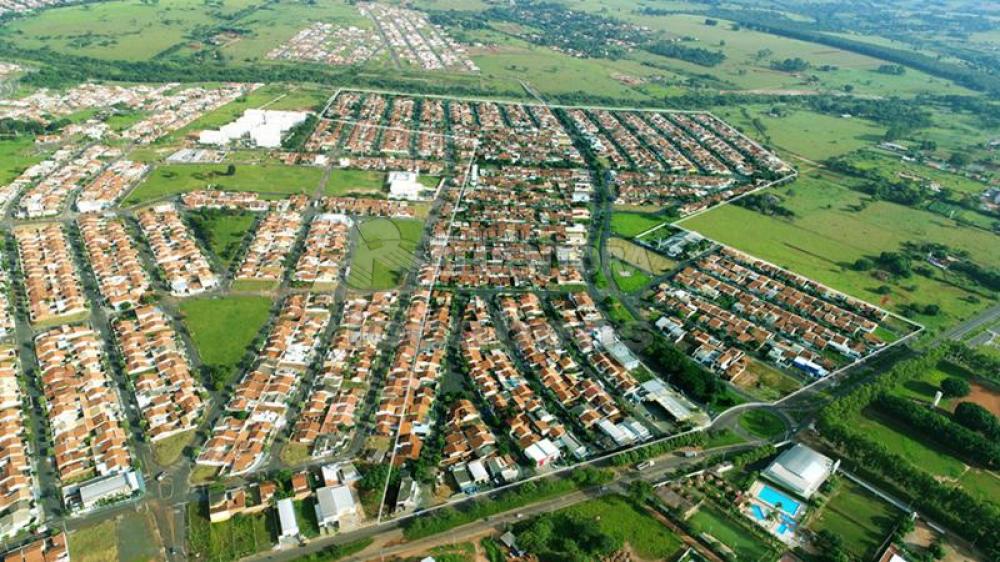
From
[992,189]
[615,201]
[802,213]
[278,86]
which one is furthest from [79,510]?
[992,189]

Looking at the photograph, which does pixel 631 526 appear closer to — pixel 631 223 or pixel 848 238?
pixel 631 223

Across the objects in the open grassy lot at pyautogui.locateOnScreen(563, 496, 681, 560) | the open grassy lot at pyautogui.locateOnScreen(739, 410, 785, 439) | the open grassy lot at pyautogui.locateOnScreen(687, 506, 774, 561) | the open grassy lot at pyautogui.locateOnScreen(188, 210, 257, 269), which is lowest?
the open grassy lot at pyautogui.locateOnScreen(188, 210, 257, 269)

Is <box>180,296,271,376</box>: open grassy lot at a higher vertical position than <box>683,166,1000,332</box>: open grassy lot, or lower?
lower

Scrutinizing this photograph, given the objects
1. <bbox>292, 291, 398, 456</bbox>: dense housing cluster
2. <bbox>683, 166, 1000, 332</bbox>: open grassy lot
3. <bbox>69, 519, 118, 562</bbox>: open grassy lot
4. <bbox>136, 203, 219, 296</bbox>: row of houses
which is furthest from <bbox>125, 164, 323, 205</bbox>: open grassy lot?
<bbox>683, 166, 1000, 332</bbox>: open grassy lot

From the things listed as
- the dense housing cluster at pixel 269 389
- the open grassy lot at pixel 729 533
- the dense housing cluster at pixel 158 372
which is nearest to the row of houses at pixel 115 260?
the dense housing cluster at pixel 158 372

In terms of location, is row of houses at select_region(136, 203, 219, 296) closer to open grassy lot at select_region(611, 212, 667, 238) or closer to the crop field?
open grassy lot at select_region(611, 212, 667, 238)

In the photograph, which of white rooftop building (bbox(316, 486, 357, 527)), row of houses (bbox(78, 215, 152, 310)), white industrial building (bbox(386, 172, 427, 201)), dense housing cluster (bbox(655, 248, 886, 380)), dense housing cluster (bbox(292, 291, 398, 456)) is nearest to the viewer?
white rooftop building (bbox(316, 486, 357, 527))

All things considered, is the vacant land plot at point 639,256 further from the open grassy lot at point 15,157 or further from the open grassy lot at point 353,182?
the open grassy lot at point 15,157
